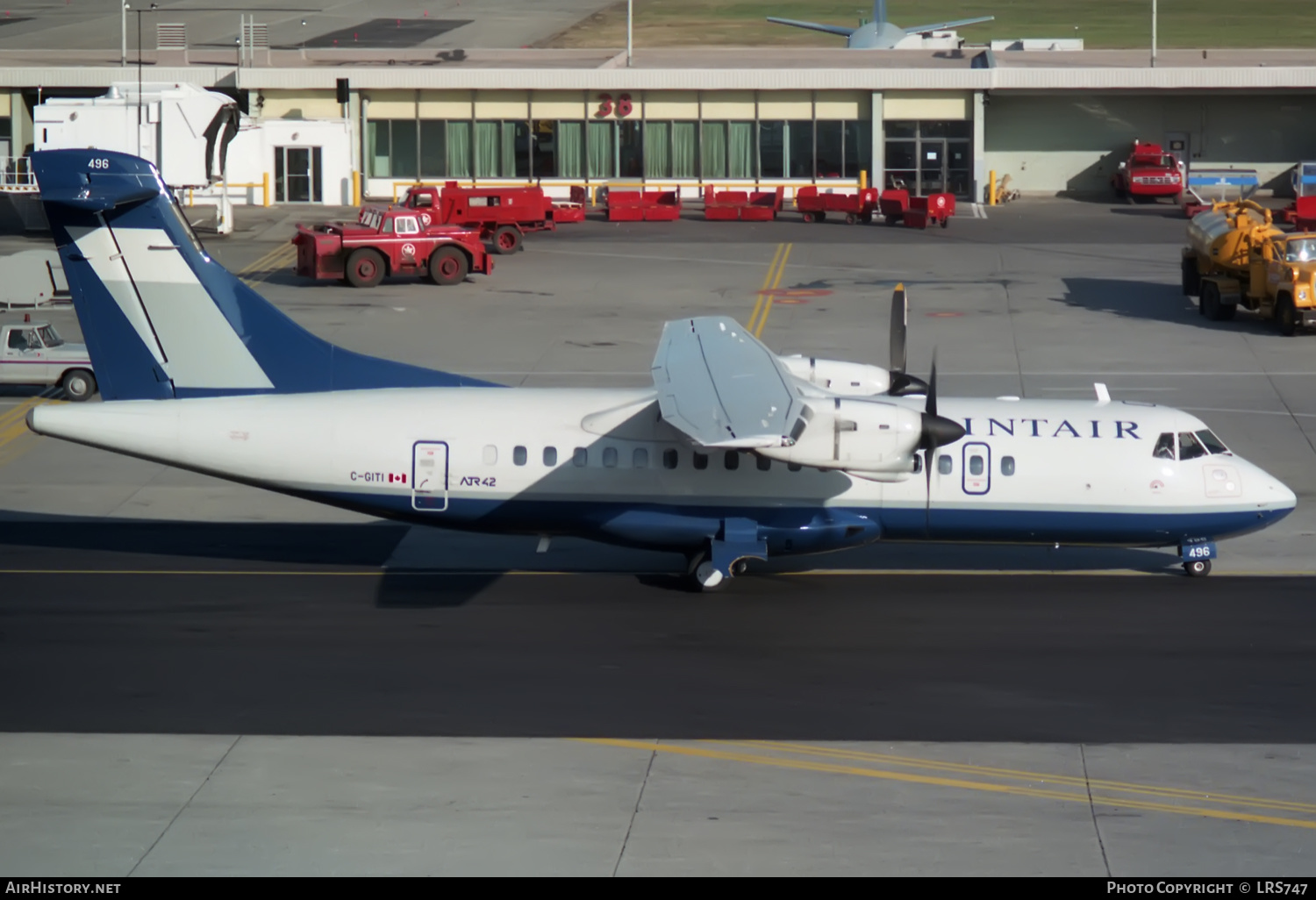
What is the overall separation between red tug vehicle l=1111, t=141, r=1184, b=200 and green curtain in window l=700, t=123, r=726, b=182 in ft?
55.4

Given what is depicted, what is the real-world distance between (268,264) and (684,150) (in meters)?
21.6

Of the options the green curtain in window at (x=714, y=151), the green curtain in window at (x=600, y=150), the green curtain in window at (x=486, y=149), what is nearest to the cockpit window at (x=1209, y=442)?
the green curtain in window at (x=714, y=151)

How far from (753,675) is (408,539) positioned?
321 inches

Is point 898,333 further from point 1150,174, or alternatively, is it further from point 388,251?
point 1150,174

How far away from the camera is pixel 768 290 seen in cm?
4725

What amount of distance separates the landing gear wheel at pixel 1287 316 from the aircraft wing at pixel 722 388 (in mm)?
23987

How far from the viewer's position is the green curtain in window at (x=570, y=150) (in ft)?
219

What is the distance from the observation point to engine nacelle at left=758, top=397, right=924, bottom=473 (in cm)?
1925

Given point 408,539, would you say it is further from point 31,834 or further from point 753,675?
point 31,834

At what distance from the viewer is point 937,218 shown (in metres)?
60.2

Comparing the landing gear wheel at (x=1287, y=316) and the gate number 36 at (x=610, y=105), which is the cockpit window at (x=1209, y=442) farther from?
the gate number 36 at (x=610, y=105)

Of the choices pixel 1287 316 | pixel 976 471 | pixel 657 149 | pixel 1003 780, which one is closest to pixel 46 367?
pixel 976 471

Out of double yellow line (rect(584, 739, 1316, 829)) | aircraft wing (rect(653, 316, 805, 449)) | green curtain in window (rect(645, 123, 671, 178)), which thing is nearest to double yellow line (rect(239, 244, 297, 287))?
green curtain in window (rect(645, 123, 671, 178))

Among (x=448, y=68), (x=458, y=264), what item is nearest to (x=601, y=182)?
(x=448, y=68)
